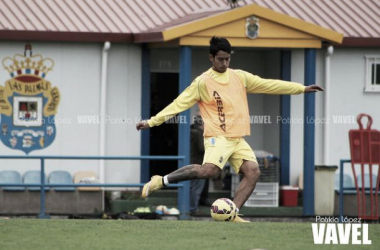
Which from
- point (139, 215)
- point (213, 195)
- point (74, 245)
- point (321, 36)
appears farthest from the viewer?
point (213, 195)

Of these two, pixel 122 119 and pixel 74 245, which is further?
pixel 122 119

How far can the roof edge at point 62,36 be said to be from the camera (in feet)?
60.7

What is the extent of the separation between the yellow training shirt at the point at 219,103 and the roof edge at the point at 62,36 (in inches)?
280

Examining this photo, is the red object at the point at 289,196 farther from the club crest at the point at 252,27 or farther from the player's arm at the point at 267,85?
the player's arm at the point at 267,85

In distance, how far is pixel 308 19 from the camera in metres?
20.0

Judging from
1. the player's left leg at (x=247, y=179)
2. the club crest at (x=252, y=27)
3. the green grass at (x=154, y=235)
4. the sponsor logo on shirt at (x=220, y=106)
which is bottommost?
the green grass at (x=154, y=235)

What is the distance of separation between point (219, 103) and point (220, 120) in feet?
0.61

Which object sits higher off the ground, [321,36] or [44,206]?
[321,36]

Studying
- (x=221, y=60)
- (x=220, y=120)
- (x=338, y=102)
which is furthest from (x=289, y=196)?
(x=221, y=60)

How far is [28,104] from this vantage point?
62.4 ft

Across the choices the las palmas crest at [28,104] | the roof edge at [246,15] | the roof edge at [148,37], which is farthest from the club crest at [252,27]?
the las palmas crest at [28,104]

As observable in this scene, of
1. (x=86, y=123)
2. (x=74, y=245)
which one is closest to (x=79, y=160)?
(x=86, y=123)

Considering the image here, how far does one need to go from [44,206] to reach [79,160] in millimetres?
1808

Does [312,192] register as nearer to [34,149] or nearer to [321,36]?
[321,36]
